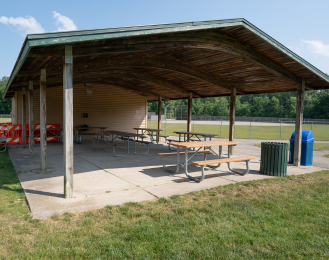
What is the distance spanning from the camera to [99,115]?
15680 mm

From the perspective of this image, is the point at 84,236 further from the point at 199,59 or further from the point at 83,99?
the point at 83,99

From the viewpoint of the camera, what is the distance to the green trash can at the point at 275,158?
663 cm

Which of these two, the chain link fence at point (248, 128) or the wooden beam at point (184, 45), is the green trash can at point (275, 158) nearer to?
the wooden beam at point (184, 45)

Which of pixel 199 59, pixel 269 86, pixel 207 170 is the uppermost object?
pixel 199 59

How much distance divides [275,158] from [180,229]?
4.34 meters

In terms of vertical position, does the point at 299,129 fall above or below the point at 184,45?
below

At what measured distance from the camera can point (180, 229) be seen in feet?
11.2

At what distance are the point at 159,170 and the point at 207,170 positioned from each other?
54.4 inches

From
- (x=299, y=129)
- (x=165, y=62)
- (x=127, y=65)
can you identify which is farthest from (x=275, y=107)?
(x=127, y=65)

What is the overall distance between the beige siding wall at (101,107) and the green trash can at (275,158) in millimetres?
10917

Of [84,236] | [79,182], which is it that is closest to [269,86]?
[79,182]

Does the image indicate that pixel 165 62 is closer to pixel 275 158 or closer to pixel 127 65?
pixel 127 65

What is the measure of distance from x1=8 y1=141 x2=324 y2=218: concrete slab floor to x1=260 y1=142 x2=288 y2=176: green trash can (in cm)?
36

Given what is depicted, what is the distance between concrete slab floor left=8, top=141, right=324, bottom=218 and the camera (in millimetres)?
4397
